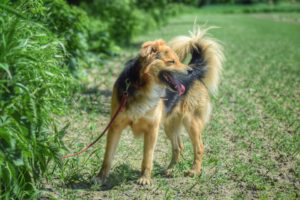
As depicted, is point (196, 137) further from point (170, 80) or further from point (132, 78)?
point (132, 78)

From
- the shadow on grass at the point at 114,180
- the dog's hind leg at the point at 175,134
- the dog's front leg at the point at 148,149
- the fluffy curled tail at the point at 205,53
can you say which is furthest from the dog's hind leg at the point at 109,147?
the fluffy curled tail at the point at 205,53

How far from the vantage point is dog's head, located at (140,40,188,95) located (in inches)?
210

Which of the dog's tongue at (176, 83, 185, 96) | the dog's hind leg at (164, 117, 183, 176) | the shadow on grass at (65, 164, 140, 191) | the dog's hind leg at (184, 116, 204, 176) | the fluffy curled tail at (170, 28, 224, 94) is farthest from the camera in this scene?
the fluffy curled tail at (170, 28, 224, 94)

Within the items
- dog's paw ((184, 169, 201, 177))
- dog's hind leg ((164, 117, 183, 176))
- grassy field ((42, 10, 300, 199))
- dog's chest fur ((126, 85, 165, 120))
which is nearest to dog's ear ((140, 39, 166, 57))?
dog's chest fur ((126, 85, 165, 120))

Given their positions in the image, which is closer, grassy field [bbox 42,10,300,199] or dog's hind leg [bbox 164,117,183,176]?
grassy field [bbox 42,10,300,199]

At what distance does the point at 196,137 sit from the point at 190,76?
81cm

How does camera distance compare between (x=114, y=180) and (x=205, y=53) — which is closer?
(x=114, y=180)

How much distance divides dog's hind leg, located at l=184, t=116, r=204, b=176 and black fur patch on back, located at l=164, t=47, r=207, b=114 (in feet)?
1.22

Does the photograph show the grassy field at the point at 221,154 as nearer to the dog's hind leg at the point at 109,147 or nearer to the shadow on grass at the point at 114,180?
the shadow on grass at the point at 114,180

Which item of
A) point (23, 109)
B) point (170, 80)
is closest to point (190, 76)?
point (170, 80)

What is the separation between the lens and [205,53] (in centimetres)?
670

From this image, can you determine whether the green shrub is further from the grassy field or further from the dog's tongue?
the dog's tongue

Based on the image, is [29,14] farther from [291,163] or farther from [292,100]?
[292,100]

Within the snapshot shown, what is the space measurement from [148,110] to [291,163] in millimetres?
2203
